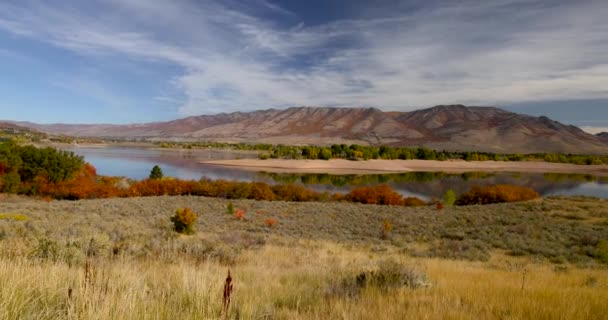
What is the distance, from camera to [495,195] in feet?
115

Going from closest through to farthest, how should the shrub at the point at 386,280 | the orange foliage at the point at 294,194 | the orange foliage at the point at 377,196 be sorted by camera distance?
the shrub at the point at 386,280
the orange foliage at the point at 377,196
the orange foliage at the point at 294,194

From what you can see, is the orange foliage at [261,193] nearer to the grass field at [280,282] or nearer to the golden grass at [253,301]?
the grass field at [280,282]

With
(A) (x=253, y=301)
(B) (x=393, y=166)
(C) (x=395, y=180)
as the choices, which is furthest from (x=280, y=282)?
(B) (x=393, y=166)

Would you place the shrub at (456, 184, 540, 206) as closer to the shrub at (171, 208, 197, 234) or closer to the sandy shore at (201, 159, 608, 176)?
the shrub at (171, 208, 197, 234)

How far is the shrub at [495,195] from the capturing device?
113 feet

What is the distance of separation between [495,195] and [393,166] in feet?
165

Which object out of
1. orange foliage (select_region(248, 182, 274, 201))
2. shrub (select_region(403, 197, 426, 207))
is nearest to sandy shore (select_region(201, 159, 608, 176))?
orange foliage (select_region(248, 182, 274, 201))

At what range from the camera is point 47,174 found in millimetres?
34188

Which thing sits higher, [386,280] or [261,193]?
[386,280]

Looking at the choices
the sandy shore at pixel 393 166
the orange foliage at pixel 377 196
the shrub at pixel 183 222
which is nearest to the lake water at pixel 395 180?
the orange foliage at pixel 377 196

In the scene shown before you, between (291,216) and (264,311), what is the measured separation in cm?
1808

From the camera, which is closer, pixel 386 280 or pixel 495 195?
pixel 386 280

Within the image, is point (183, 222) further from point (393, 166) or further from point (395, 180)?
point (393, 166)

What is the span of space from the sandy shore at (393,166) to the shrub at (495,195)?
3822 centimetres
